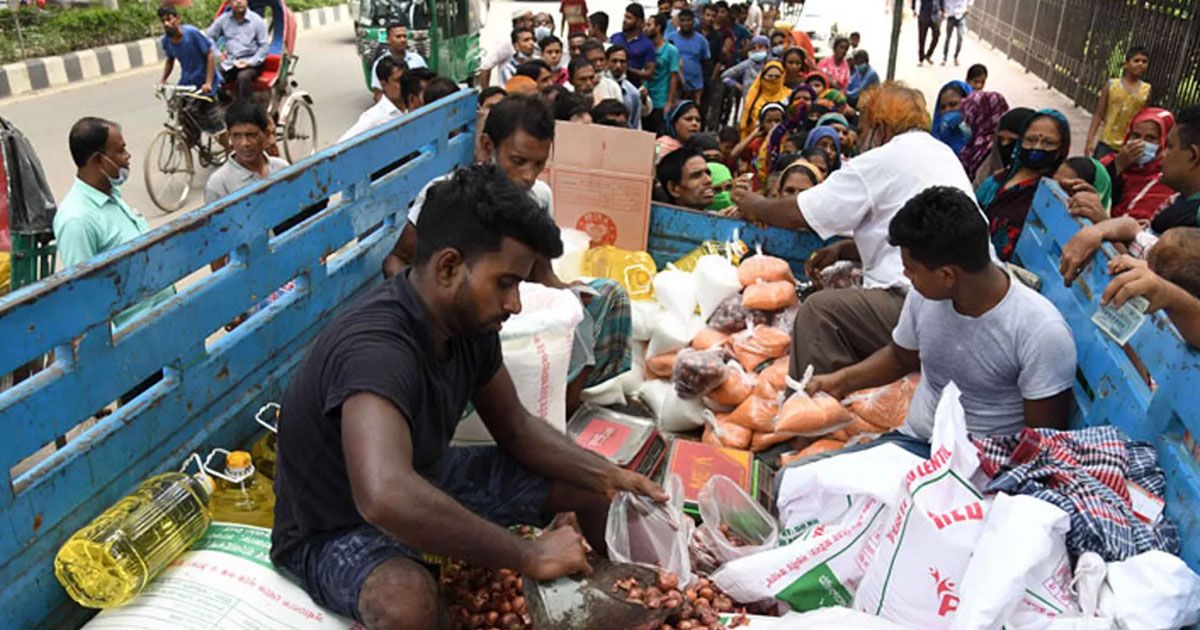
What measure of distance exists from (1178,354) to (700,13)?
1021 cm

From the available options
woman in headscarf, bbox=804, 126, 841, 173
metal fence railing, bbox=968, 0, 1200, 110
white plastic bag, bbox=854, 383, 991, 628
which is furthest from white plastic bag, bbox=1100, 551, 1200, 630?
metal fence railing, bbox=968, 0, 1200, 110

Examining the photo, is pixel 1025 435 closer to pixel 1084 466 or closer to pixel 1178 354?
pixel 1084 466

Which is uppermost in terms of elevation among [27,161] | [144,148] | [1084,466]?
[27,161]

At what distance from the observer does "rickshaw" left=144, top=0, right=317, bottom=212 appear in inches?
265

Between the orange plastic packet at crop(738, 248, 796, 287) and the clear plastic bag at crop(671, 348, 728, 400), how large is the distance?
1.67 feet

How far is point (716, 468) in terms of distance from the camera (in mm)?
3043

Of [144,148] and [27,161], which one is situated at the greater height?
[27,161]

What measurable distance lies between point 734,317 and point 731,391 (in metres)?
0.45

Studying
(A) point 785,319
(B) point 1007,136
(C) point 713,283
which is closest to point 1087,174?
(B) point 1007,136

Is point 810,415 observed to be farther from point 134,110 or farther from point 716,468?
point 134,110

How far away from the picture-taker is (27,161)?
374cm

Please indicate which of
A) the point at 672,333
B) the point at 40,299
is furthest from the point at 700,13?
the point at 40,299

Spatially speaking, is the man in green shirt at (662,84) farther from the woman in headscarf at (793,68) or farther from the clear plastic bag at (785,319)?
the clear plastic bag at (785,319)

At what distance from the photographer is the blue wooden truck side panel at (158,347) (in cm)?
184
